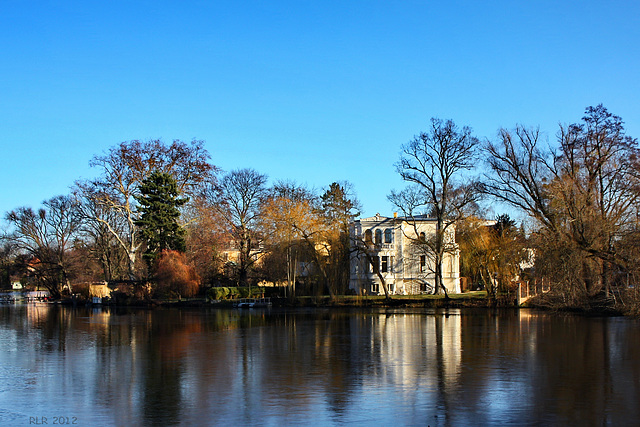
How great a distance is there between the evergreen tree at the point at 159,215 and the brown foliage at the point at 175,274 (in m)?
1.60

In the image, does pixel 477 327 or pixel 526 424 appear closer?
pixel 526 424

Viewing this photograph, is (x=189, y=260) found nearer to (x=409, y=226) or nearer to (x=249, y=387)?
(x=409, y=226)

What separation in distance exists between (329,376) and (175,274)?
134ft

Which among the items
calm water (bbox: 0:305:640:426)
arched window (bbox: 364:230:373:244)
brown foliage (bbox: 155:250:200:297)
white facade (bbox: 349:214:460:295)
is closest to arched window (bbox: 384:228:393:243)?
white facade (bbox: 349:214:460:295)

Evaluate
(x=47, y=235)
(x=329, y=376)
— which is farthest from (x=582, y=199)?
(x=47, y=235)

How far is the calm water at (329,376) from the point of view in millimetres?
13117

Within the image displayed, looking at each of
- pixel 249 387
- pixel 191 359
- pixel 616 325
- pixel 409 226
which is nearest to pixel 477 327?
pixel 616 325

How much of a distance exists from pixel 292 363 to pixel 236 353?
3367mm

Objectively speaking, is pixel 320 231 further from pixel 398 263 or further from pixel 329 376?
pixel 329 376

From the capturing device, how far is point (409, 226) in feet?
211

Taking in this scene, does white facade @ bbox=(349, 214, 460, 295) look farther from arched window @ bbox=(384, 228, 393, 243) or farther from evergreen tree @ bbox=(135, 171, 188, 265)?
evergreen tree @ bbox=(135, 171, 188, 265)

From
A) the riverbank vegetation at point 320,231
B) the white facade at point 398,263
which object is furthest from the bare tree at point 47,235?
the white facade at point 398,263

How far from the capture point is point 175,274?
185 feet

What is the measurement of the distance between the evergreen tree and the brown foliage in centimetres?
160
